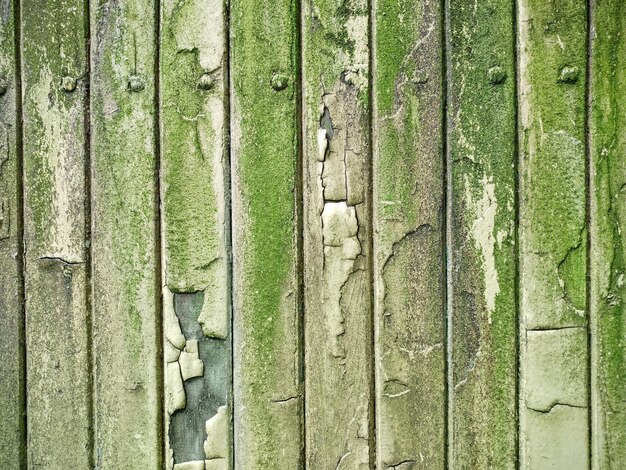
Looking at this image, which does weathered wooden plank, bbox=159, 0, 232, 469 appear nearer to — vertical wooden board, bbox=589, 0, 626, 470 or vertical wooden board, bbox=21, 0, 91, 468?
vertical wooden board, bbox=21, 0, 91, 468

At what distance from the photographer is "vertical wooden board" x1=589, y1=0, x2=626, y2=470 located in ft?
4.37

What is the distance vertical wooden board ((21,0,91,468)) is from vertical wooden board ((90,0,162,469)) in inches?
1.6

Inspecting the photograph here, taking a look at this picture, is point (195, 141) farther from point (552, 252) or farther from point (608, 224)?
point (608, 224)

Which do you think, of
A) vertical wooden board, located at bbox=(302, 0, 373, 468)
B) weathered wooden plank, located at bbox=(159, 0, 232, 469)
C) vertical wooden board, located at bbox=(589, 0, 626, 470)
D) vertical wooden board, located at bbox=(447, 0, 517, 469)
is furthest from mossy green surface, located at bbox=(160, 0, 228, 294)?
vertical wooden board, located at bbox=(589, 0, 626, 470)

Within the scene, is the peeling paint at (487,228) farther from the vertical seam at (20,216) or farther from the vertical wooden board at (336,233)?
the vertical seam at (20,216)

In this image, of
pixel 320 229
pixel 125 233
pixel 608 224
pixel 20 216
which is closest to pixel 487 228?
pixel 608 224

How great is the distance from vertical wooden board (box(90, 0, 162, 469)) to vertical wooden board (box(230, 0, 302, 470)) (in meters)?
0.23

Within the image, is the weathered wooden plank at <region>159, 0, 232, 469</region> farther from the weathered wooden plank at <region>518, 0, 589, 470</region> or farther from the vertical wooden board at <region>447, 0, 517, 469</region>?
the weathered wooden plank at <region>518, 0, 589, 470</region>

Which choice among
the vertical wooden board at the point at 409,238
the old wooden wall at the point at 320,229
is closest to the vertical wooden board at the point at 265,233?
the old wooden wall at the point at 320,229

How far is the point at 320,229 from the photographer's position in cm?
138

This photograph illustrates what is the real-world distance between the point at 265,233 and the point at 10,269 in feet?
2.36

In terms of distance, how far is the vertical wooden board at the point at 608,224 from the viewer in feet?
4.37

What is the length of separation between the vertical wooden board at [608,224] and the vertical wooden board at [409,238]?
0.40 m

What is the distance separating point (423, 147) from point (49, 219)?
1043 mm
